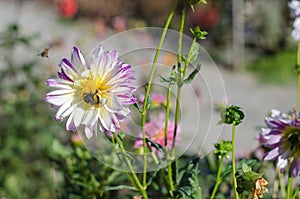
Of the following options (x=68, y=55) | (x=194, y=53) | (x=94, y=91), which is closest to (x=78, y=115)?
(x=94, y=91)

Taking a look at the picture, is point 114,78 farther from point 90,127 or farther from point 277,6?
point 277,6

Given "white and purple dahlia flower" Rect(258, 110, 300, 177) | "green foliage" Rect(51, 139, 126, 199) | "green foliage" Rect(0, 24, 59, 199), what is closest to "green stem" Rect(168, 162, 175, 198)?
"white and purple dahlia flower" Rect(258, 110, 300, 177)

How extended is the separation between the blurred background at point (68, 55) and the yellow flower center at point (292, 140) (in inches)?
11.7

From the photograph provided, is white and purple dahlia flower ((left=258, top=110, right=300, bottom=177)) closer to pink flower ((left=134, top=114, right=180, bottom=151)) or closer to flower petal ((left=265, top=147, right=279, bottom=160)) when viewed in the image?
flower petal ((left=265, top=147, right=279, bottom=160))

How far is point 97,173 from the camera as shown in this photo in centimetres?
106

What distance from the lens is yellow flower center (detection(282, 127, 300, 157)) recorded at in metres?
0.73

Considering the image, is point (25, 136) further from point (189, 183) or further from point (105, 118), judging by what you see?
point (105, 118)

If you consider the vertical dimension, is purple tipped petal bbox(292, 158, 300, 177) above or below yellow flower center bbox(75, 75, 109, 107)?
below

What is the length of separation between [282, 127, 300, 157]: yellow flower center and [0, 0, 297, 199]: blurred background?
30 centimetres

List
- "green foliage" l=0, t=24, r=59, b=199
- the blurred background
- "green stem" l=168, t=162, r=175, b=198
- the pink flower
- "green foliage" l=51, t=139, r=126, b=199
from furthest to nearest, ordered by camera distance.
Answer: "green foliage" l=0, t=24, r=59, b=199 < the blurred background < "green foliage" l=51, t=139, r=126, b=199 < the pink flower < "green stem" l=168, t=162, r=175, b=198

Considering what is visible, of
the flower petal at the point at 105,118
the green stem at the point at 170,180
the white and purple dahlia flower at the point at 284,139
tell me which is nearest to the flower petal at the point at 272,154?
the white and purple dahlia flower at the point at 284,139

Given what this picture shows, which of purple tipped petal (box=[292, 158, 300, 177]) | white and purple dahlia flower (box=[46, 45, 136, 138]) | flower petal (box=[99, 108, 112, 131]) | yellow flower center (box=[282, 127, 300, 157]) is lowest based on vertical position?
purple tipped petal (box=[292, 158, 300, 177])

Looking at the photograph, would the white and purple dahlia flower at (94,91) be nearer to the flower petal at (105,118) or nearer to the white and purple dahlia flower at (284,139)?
the flower petal at (105,118)

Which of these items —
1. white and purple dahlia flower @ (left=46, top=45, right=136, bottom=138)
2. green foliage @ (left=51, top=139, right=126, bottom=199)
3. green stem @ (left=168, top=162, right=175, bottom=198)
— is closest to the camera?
white and purple dahlia flower @ (left=46, top=45, right=136, bottom=138)
